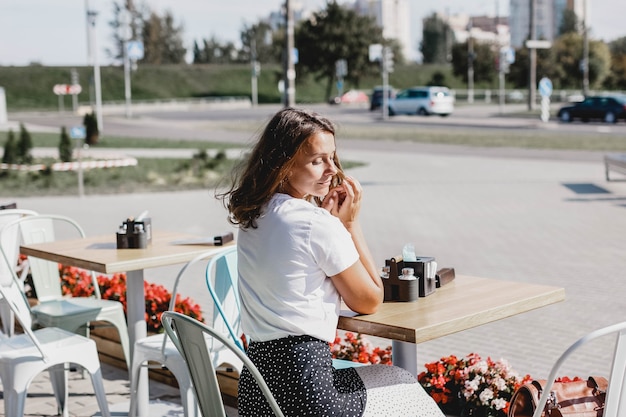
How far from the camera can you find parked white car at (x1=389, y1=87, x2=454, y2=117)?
45.2 m

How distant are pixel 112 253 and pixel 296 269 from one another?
2237mm

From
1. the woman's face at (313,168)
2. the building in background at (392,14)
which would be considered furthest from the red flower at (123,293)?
the building in background at (392,14)

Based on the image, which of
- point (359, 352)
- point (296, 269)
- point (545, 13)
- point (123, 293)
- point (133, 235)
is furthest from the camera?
point (545, 13)

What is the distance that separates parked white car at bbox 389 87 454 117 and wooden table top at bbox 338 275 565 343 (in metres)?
41.3

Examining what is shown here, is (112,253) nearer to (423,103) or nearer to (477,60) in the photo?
(423,103)

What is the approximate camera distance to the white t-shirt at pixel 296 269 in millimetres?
2934

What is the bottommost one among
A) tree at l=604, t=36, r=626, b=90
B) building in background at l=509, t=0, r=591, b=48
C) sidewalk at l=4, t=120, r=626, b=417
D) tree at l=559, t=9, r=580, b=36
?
sidewalk at l=4, t=120, r=626, b=417

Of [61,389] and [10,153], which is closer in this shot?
[61,389]

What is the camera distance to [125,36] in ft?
138

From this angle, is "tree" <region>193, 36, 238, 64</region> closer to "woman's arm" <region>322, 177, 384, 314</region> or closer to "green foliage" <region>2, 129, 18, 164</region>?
"green foliage" <region>2, 129, 18, 164</region>

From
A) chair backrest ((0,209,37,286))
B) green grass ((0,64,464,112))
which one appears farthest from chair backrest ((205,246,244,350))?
green grass ((0,64,464,112))

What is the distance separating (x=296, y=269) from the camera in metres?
2.94

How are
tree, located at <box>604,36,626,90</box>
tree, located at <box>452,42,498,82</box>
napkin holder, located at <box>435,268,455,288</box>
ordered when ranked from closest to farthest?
napkin holder, located at <box>435,268,455,288</box>, tree, located at <box>604,36,626,90</box>, tree, located at <box>452,42,498,82</box>

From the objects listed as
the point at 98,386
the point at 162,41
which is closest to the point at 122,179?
the point at 98,386
